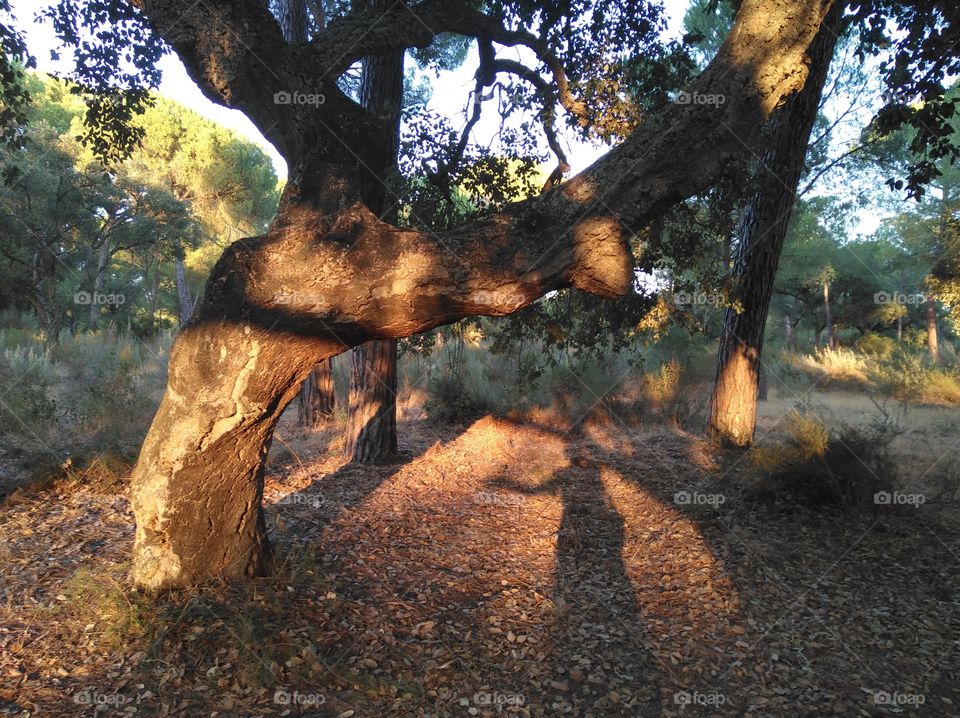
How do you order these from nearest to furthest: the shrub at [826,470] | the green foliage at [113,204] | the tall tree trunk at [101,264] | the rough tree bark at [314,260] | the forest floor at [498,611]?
1. the forest floor at [498,611]
2. the rough tree bark at [314,260]
3. the shrub at [826,470]
4. the green foliage at [113,204]
5. the tall tree trunk at [101,264]

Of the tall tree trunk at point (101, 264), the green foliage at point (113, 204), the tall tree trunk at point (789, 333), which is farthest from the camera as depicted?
the tall tree trunk at point (789, 333)

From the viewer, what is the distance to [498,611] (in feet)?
13.1

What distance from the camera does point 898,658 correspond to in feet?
12.0

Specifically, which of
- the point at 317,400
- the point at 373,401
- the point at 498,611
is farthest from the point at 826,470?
the point at 317,400

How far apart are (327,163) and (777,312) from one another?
26471mm

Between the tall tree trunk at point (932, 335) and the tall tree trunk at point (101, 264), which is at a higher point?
the tall tree trunk at point (101, 264)

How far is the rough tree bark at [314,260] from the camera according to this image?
335cm

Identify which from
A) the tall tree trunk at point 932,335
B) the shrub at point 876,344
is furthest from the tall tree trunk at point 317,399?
the shrub at point 876,344

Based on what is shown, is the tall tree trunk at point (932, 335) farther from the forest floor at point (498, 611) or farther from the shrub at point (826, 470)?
the forest floor at point (498, 611)

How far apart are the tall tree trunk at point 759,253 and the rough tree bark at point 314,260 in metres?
3.58

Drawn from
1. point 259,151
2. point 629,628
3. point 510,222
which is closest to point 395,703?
point 629,628

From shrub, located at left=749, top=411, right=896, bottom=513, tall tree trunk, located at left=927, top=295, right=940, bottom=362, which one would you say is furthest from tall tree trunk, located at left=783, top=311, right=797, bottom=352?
shrub, located at left=749, top=411, right=896, bottom=513

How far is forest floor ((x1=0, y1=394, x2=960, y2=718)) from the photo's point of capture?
304 cm

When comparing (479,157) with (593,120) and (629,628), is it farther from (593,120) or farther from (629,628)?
(629,628)
